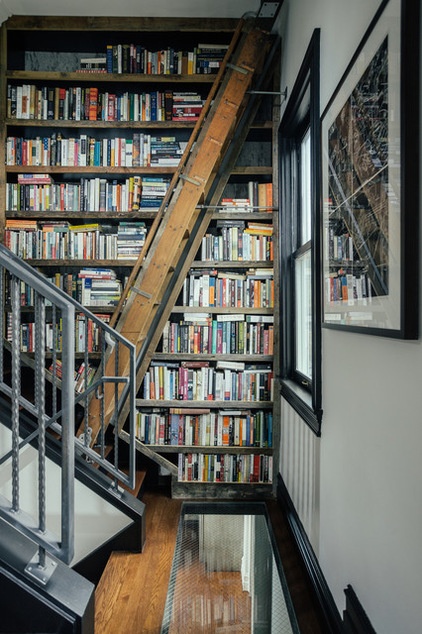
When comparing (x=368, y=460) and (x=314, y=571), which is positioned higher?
(x=368, y=460)

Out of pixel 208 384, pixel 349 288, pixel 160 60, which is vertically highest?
pixel 160 60

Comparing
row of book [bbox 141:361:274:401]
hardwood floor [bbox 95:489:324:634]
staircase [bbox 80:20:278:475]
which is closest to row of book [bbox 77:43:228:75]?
staircase [bbox 80:20:278:475]

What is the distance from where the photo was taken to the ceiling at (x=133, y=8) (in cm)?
342

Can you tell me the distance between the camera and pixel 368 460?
1548 millimetres

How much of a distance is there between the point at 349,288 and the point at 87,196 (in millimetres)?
2421

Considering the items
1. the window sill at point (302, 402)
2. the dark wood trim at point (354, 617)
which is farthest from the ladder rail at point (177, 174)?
the dark wood trim at point (354, 617)

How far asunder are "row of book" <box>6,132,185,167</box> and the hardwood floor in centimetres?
239

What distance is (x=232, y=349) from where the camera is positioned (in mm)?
3549

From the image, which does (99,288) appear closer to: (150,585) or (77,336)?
(77,336)

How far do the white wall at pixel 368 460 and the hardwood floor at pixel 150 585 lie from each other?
0.21 metres

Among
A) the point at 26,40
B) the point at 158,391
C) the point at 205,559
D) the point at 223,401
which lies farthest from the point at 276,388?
the point at 26,40

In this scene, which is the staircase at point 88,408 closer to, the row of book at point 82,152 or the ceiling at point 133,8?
the ceiling at point 133,8

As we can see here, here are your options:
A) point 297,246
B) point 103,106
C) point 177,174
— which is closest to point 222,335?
point 297,246

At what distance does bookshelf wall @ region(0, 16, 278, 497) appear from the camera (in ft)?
11.5
